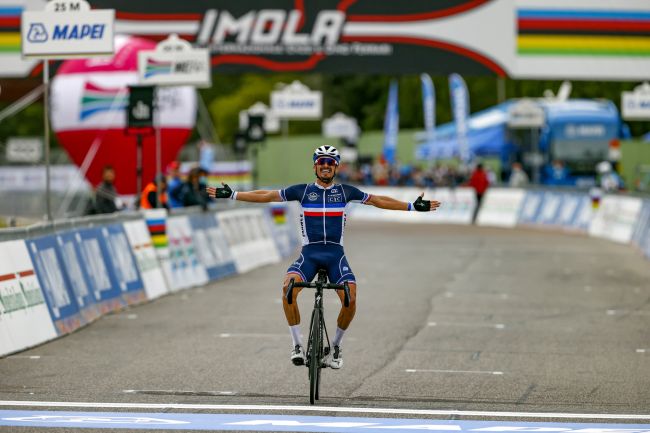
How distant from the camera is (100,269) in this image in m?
16.9

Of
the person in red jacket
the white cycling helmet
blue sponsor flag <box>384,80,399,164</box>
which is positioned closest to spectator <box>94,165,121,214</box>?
the white cycling helmet

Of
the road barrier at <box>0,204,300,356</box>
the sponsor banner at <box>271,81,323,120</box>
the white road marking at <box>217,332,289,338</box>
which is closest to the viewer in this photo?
the road barrier at <box>0,204,300,356</box>

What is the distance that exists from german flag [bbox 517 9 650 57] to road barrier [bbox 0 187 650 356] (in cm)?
370

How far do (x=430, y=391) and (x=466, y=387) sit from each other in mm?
405

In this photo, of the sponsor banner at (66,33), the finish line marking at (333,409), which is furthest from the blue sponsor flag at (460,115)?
the finish line marking at (333,409)

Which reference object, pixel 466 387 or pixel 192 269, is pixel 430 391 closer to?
pixel 466 387

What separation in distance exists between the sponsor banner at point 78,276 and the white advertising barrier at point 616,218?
18445mm

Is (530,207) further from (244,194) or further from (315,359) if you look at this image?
(315,359)

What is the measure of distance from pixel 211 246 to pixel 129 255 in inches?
187

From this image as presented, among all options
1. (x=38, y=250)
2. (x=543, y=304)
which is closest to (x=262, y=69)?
(x=543, y=304)

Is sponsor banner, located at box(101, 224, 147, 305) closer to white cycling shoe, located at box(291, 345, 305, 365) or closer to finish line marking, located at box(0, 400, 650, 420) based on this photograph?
white cycling shoe, located at box(291, 345, 305, 365)

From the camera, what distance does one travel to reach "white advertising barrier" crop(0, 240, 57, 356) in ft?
44.1

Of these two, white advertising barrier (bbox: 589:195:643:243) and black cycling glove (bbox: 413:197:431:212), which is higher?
black cycling glove (bbox: 413:197:431:212)

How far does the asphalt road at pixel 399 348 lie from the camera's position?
11023mm
